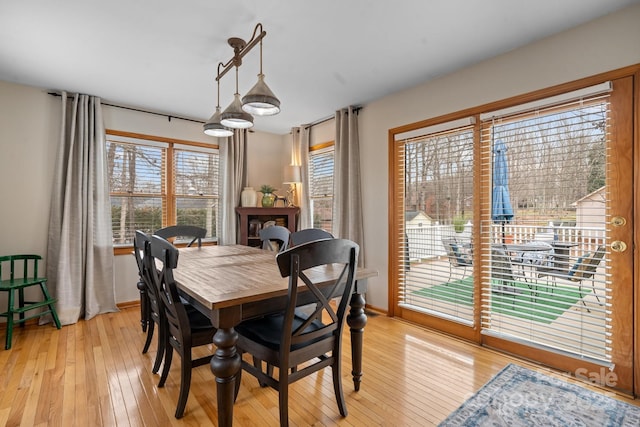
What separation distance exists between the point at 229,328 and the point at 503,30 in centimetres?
261

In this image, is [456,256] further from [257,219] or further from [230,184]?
[230,184]

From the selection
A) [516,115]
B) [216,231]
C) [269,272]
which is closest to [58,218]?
[216,231]

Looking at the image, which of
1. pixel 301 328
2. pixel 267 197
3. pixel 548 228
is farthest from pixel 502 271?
pixel 267 197

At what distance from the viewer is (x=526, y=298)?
2473mm

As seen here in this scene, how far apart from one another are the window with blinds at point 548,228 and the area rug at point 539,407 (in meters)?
0.33

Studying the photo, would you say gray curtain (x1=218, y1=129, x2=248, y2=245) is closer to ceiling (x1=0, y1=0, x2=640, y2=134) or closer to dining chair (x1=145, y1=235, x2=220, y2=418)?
ceiling (x1=0, y1=0, x2=640, y2=134)

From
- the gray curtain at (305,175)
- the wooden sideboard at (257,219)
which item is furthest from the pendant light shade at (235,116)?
the gray curtain at (305,175)

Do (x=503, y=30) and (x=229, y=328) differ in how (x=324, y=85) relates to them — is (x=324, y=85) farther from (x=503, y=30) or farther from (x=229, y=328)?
(x=229, y=328)

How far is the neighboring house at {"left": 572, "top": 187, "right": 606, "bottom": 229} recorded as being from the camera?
2.13 meters

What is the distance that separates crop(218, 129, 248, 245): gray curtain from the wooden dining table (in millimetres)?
2107

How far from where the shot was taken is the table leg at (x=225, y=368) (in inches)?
58.9

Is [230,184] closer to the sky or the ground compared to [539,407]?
closer to the sky

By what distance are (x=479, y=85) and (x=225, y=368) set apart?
2859 millimetres

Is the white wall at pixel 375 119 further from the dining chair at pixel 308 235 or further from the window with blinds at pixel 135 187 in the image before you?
the dining chair at pixel 308 235
